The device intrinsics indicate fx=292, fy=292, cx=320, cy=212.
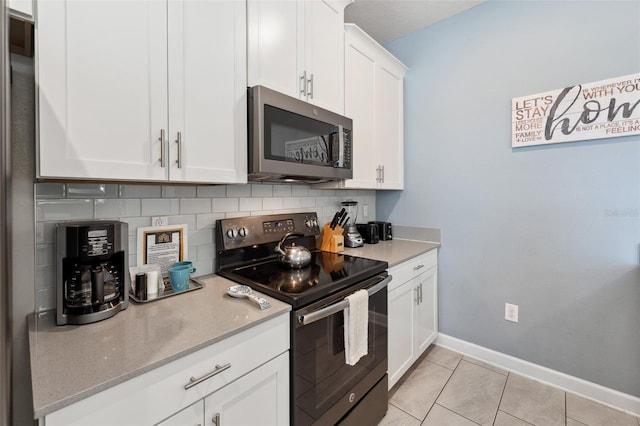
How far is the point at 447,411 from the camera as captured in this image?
173 centimetres

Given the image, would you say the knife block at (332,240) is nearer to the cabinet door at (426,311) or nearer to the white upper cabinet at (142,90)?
the cabinet door at (426,311)

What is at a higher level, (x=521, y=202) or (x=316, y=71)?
(x=316, y=71)

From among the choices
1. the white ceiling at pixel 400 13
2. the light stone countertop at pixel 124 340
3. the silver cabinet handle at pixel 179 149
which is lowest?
the light stone countertop at pixel 124 340

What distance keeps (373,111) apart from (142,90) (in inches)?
62.6

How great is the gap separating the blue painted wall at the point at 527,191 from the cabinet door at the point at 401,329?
1.98ft

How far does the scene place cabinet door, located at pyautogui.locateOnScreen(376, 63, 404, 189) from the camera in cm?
228

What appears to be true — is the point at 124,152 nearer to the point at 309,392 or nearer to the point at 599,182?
the point at 309,392

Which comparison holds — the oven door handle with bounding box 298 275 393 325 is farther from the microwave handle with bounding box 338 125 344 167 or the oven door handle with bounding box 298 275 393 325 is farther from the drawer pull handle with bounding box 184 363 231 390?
the microwave handle with bounding box 338 125 344 167

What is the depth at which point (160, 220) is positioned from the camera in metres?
1.38

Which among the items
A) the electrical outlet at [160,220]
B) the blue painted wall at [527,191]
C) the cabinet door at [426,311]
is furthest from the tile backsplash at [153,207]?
the blue painted wall at [527,191]

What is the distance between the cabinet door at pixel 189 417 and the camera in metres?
0.82

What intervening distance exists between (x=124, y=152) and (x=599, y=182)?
98.8 inches

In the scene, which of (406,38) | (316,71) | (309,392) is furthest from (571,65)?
(309,392)

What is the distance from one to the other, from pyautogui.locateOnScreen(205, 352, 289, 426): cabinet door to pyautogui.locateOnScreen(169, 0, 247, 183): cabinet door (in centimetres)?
77
